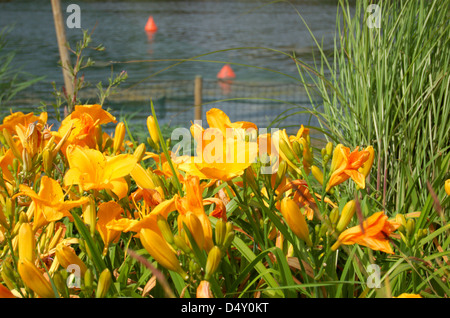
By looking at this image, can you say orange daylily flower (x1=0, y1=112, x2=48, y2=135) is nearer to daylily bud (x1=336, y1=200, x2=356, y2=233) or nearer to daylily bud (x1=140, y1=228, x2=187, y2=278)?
daylily bud (x1=140, y1=228, x2=187, y2=278)

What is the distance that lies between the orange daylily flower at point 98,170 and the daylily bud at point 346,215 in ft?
1.11

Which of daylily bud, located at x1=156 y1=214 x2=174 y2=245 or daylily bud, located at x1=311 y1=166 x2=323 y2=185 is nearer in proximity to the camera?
daylily bud, located at x1=156 y1=214 x2=174 y2=245

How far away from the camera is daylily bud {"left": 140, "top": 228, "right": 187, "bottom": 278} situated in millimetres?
723

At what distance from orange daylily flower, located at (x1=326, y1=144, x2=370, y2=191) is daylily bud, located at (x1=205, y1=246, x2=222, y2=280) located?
0.95ft

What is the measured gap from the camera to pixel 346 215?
0.78 meters

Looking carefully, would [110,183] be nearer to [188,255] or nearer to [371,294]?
[188,255]

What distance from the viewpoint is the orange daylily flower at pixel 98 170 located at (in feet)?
2.87
